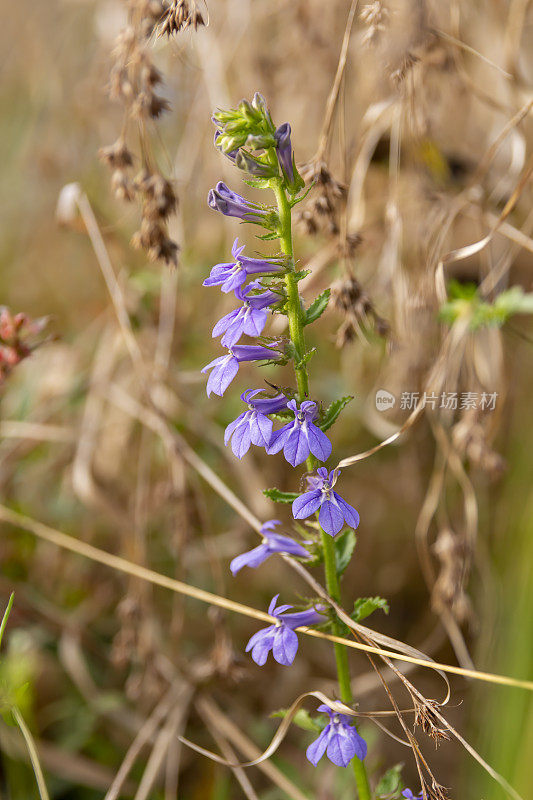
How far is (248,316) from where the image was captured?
132cm

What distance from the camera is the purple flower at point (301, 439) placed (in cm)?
129

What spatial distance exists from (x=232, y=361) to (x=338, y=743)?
774 millimetres

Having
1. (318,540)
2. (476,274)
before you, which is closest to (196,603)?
(318,540)

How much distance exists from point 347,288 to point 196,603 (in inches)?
71.1

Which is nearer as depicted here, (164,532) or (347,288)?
(347,288)

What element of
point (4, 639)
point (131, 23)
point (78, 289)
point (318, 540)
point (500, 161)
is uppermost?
point (131, 23)

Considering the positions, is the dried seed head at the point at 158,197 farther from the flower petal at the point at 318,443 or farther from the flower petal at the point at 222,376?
the flower petal at the point at 318,443

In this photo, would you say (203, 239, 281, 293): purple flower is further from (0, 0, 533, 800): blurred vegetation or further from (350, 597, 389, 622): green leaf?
(350, 597, 389, 622): green leaf

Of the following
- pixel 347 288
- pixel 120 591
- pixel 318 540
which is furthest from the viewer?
pixel 120 591

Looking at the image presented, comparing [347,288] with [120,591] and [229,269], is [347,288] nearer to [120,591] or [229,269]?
[229,269]

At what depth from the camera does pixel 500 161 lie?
3.29 metres

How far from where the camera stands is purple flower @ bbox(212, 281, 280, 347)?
129 centimetres

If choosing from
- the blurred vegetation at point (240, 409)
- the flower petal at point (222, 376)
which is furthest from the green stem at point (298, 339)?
the blurred vegetation at point (240, 409)

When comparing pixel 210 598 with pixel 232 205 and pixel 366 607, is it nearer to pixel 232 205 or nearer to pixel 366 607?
pixel 366 607
